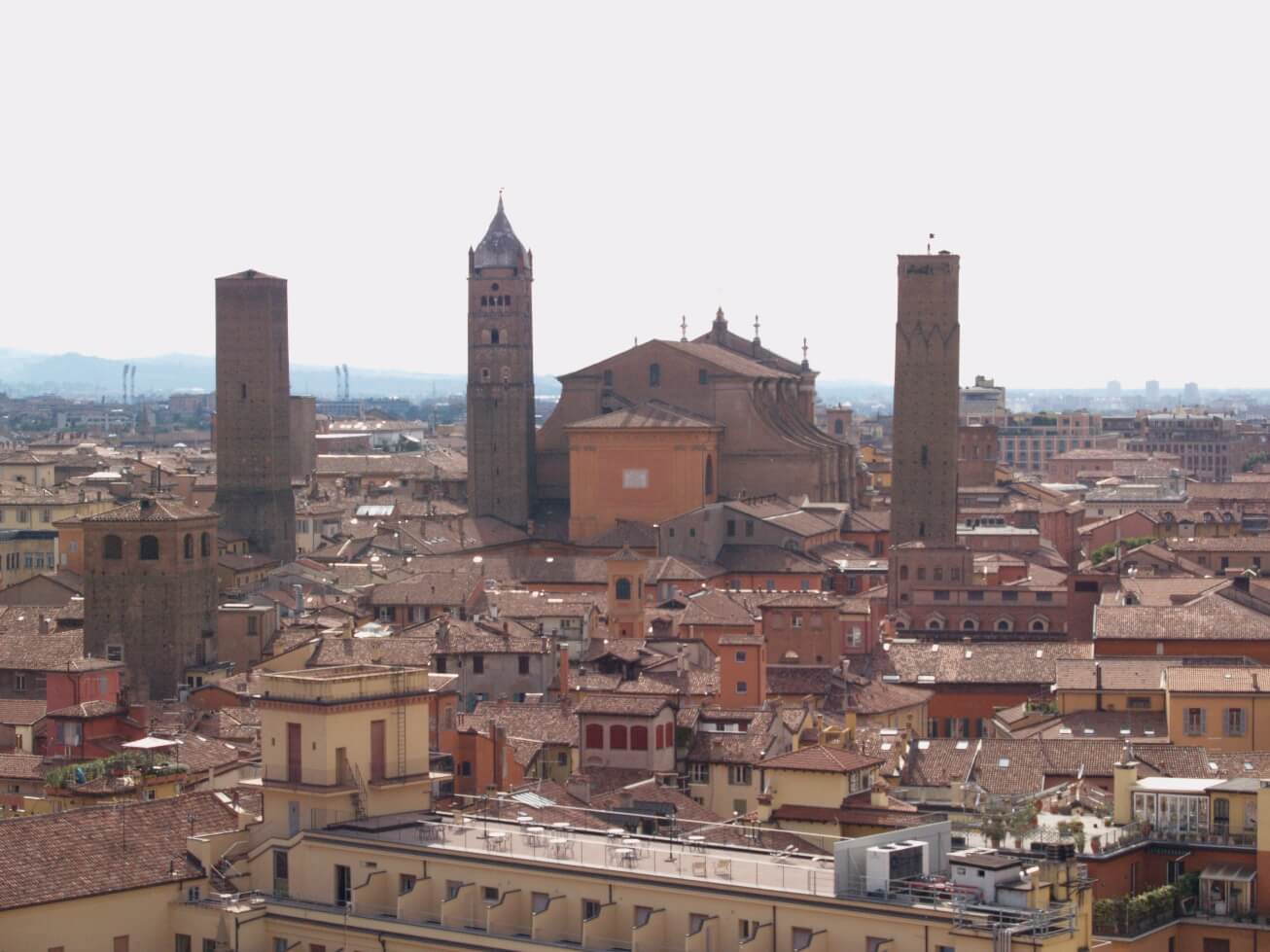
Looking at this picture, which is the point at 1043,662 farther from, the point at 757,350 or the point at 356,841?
the point at 757,350

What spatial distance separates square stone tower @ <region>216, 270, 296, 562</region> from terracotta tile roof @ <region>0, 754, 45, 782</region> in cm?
4540

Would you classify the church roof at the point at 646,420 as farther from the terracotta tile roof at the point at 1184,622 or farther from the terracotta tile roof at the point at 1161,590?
the terracotta tile roof at the point at 1184,622

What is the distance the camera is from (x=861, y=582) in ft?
265

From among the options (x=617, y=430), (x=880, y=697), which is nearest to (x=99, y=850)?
(x=880, y=697)

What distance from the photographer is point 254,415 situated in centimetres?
8975

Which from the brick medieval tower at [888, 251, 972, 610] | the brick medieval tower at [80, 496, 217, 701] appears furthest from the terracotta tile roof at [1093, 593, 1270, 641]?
the brick medieval tower at [888, 251, 972, 610]

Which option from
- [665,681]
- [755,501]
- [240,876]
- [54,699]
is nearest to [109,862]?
[240,876]

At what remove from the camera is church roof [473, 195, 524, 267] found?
9194cm

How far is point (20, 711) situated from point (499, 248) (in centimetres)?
4638

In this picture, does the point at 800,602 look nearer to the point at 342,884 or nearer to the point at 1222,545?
the point at 342,884

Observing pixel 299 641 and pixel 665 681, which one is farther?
pixel 299 641

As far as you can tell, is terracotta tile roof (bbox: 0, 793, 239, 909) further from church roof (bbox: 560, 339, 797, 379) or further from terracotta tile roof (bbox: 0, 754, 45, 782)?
church roof (bbox: 560, 339, 797, 379)

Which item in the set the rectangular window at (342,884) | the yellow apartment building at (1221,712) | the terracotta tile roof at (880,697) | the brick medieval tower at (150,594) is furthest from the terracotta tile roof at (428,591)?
the rectangular window at (342,884)

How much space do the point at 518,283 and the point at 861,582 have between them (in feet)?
62.0
